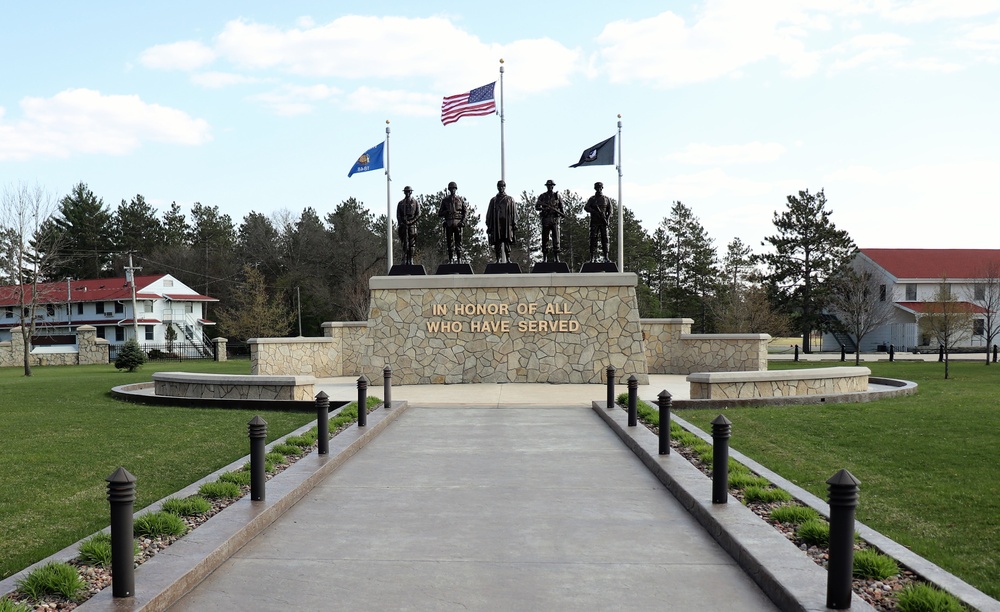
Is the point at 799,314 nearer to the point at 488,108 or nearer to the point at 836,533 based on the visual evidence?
the point at 488,108

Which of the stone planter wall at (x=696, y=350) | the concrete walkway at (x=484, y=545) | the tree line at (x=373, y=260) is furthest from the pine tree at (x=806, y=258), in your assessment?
the concrete walkway at (x=484, y=545)

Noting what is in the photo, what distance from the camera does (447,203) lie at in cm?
2203

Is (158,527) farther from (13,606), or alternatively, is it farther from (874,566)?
(874,566)

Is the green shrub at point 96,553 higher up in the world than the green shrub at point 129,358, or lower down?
higher up

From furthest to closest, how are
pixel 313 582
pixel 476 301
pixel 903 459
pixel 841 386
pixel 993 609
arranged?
pixel 476 301, pixel 841 386, pixel 903 459, pixel 313 582, pixel 993 609

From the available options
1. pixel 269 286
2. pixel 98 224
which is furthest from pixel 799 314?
pixel 98 224

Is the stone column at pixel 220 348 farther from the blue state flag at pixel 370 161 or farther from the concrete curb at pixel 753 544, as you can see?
the concrete curb at pixel 753 544

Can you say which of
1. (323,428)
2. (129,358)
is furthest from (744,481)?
(129,358)

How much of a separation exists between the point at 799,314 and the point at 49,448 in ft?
190

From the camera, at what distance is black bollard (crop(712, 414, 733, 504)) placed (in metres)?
6.97

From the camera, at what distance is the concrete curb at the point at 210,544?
476cm

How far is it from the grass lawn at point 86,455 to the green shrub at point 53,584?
786mm

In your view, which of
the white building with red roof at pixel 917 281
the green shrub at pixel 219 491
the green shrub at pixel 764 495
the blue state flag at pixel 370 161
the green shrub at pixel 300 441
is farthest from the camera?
the white building with red roof at pixel 917 281

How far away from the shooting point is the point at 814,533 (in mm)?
6016
